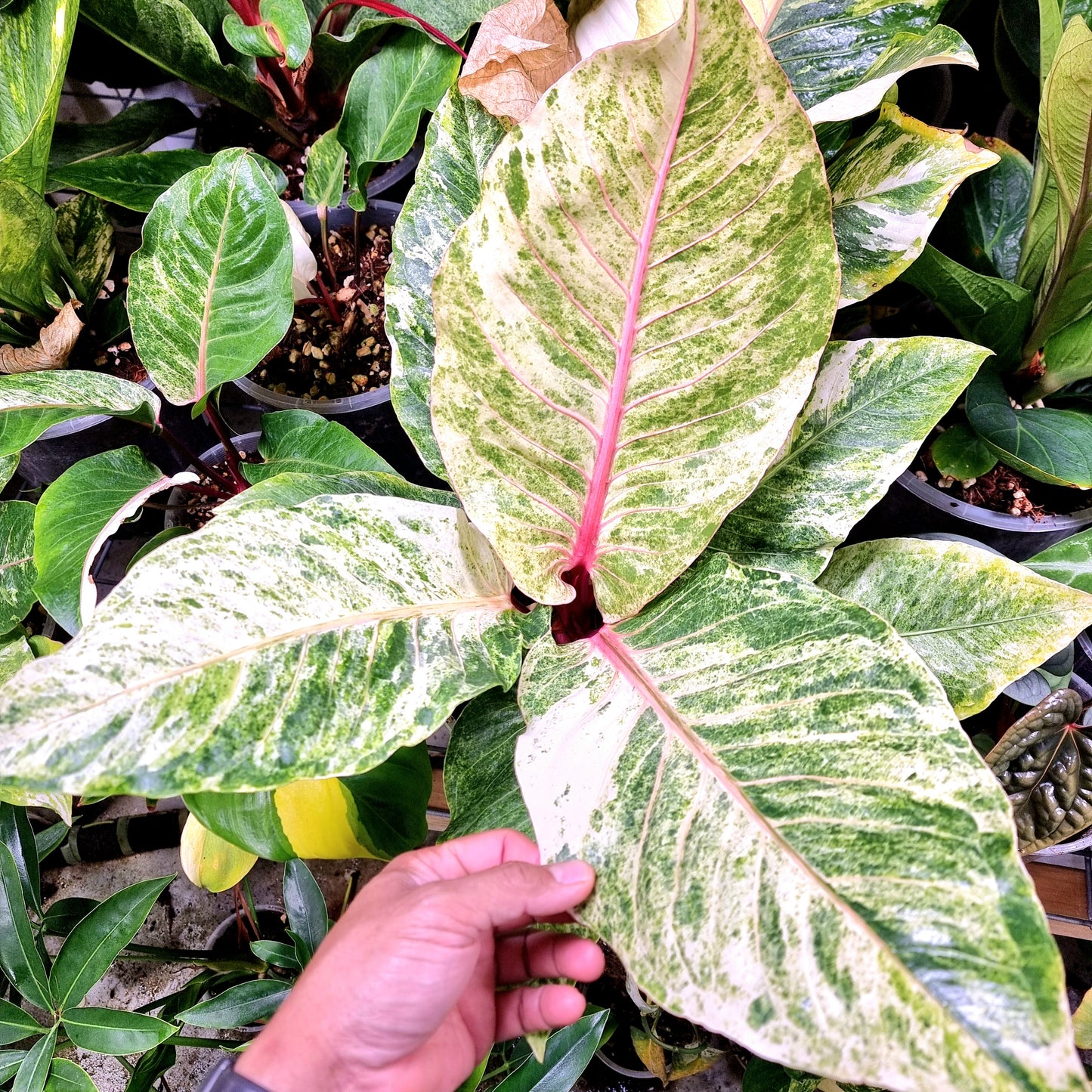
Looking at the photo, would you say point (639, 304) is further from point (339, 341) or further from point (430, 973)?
point (339, 341)

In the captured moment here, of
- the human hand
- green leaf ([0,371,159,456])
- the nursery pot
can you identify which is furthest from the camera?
the nursery pot

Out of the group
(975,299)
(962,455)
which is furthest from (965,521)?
(975,299)

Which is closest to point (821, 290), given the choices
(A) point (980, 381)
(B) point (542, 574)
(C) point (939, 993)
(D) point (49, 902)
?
(B) point (542, 574)

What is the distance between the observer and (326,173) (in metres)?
0.92

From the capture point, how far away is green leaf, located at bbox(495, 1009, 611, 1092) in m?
0.76

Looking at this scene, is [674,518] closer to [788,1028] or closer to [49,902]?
[788,1028]

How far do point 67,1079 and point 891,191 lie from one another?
109cm

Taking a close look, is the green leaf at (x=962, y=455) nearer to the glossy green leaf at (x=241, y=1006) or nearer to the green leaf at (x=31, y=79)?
the glossy green leaf at (x=241, y=1006)

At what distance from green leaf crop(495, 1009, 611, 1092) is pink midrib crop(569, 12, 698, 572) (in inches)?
19.4

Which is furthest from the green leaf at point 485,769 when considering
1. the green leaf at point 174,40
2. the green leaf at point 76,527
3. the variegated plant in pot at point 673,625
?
the green leaf at point 174,40

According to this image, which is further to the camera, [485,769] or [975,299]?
[975,299]

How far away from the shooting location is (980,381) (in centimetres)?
89

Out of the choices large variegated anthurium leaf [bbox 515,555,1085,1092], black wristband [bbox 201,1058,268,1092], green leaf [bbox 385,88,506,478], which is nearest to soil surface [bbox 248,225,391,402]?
green leaf [bbox 385,88,506,478]

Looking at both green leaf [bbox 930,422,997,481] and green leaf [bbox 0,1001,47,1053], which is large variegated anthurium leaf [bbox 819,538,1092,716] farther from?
green leaf [bbox 0,1001,47,1053]
